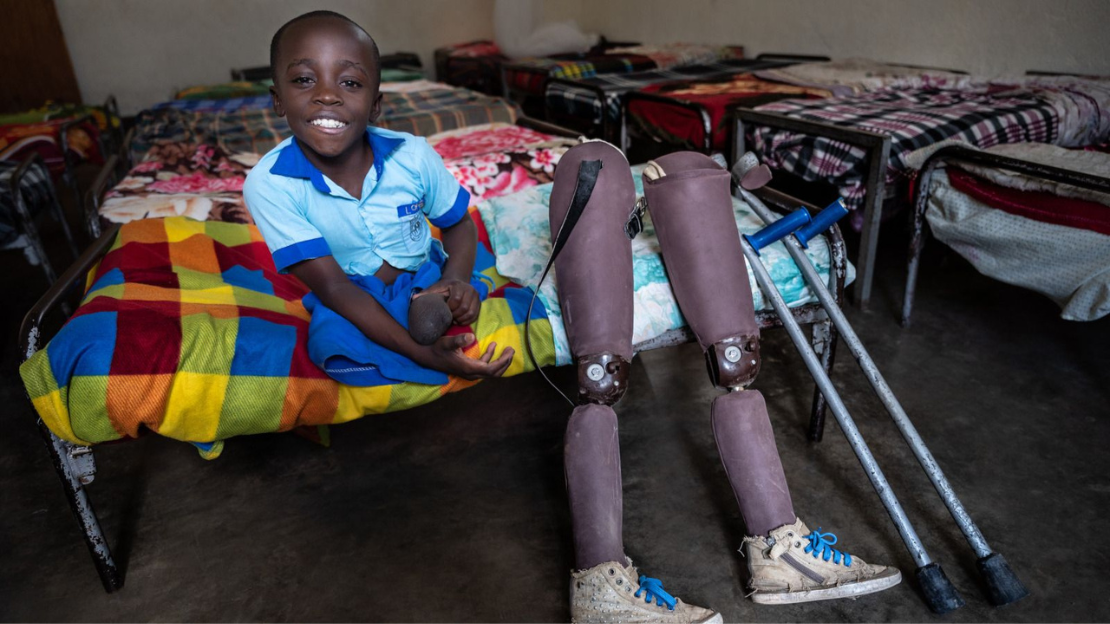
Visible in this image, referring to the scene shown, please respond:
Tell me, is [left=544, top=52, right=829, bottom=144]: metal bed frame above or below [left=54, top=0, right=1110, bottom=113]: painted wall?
below

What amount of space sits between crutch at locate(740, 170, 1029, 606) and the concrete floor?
0.21ft

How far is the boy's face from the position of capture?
1418 millimetres

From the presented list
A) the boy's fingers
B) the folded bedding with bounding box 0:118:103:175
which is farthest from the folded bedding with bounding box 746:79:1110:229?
the folded bedding with bounding box 0:118:103:175

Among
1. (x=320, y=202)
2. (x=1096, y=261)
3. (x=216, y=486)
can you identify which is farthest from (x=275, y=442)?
(x=1096, y=261)

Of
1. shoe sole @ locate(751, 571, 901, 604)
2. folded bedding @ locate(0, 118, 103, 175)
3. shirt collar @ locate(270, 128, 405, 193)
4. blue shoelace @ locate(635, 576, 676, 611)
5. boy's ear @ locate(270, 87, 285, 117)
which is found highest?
boy's ear @ locate(270, 87, 285, 117)

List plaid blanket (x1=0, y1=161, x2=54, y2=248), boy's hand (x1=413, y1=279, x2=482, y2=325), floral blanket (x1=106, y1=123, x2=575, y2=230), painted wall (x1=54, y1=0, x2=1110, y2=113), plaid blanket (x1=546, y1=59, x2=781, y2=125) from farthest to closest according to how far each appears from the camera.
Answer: plaid blanket (x1=546, y1=59, x2=781, y2=125), painted wall (x1=54, y1=0, x2=1110, y2=113), plaid blanket (x1=0, y1=161, x2=54, y2=248), floral blanket (x1=106, y1=123, x2=575, y2=230), boy's hand (x1=413, y1=279, x2=482, y2=325)

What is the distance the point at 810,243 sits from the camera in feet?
5.93

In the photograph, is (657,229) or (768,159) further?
(768,159)

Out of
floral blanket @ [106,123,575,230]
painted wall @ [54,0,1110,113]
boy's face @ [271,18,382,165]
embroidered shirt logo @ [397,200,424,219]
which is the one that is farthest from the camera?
painted wall @ [54,0,1110,113]

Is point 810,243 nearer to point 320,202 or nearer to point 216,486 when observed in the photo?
point 320,202

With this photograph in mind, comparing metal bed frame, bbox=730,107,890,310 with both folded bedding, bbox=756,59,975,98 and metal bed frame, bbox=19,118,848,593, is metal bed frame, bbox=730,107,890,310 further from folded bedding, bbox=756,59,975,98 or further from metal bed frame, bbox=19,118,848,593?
folded bedding, bbox=756,59,975,98

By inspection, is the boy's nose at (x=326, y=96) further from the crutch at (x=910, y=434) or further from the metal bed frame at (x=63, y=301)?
the crutch at (x=910, y=434)

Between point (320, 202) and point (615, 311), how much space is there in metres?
0.71

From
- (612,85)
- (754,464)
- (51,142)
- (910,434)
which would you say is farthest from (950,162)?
(51,142)
